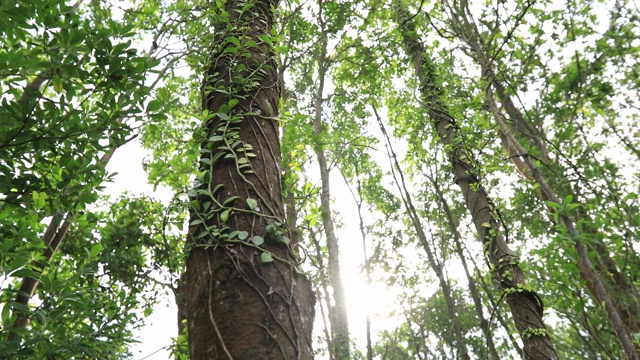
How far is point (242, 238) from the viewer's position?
1111mm

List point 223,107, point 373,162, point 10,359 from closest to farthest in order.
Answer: point 223,107
point 10,359
point 373,162

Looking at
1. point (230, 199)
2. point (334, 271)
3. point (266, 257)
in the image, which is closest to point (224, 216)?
point (230, 199)

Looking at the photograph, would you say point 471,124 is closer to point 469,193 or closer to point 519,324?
point 469,193

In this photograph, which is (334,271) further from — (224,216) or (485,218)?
(224,216)

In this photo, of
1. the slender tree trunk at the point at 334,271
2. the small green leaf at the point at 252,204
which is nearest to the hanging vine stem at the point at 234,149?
the small green leaf at the point at 252,204

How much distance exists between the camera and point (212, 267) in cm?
109

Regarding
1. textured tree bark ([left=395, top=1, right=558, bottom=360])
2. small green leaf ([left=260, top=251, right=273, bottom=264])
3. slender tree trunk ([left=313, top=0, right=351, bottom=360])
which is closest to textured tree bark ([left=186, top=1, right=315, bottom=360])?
small green leaf ([left=260, top=251, right=273, bottom=264])

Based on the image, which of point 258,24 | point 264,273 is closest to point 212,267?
point 264,273

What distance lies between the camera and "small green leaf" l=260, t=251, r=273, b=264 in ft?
3.53

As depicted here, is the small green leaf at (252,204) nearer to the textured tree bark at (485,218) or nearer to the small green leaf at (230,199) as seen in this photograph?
the small green leaf at (230,199)

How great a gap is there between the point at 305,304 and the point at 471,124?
14.0ft

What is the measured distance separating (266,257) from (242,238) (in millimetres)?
87

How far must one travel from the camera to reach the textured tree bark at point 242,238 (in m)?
0.98

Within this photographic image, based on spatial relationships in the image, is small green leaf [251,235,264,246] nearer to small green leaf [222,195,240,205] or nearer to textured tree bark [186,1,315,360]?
textured tree bark [186,1,315,360]
